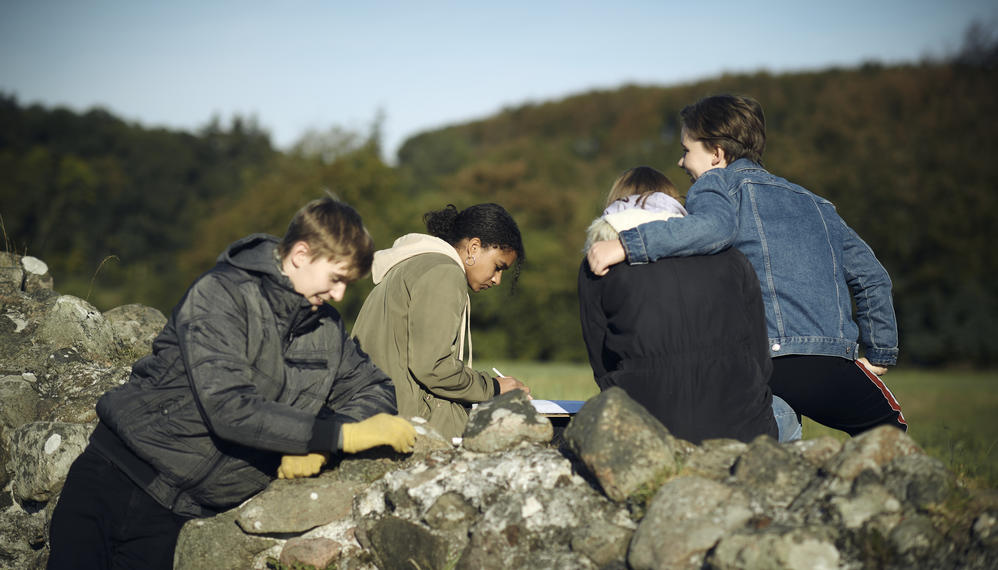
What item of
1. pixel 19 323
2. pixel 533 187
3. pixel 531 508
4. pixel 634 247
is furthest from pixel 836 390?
pixel 533 187

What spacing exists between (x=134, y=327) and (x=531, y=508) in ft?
13.2

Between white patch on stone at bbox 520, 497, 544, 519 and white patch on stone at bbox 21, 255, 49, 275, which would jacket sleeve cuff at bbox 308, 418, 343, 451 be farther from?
white patch on stone at bbox 21, 255, 49, 275

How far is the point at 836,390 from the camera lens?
146 inches

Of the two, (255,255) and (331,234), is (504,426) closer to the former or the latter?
(331,234)

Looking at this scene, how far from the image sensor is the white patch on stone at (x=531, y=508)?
129 inches

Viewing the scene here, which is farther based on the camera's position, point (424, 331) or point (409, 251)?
point (409, 251)

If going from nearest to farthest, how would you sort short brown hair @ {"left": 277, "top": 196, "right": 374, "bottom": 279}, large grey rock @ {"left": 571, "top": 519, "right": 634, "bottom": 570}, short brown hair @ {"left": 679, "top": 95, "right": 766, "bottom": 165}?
1. large grey rock @ {"left": 571, "top": 519, "right": 634, "bottom": 570}
2. short brown hair @ {"left": 277, "top": 196, "right": 374, "bottom": 279}
3. short brown hair @ {"left": 679, "top": 95, "right": 766, "bottom": 165}

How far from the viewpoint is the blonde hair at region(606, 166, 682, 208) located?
3902mm

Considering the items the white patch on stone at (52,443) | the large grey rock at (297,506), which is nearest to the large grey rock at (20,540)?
the white patch on stone at (52,443)

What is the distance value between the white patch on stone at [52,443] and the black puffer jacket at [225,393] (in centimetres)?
113

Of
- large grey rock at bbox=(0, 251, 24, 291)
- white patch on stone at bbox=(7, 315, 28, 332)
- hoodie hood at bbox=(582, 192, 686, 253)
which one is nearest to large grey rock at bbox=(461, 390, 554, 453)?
hoodie hood at bbox=(582, 192, 686, 253)

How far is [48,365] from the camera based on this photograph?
5.23 metres

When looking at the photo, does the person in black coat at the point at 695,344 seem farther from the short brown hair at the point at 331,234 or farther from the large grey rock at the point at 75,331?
the large grey rock at the point at 75,331

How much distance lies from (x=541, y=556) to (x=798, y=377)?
→ 1.56 meters
